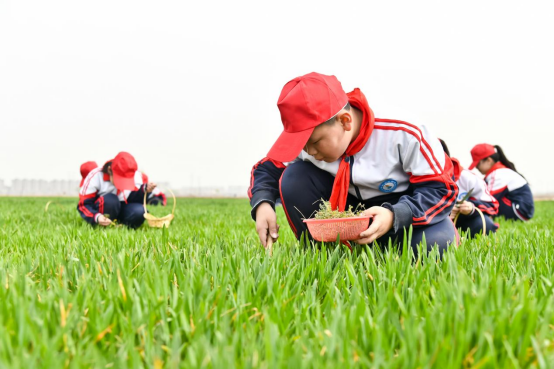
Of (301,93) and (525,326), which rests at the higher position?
(301,93)

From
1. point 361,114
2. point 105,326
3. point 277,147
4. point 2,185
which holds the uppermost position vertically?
point 361,114

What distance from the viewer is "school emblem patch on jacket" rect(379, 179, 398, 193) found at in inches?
85.0

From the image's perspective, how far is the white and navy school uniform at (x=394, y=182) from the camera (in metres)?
2.04

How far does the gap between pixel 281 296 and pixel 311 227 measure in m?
0.63

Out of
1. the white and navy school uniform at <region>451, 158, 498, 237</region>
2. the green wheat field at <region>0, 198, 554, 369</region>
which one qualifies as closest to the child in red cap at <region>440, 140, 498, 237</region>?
the white and navy school uniform at <region>451, 158, 498, 237</region>

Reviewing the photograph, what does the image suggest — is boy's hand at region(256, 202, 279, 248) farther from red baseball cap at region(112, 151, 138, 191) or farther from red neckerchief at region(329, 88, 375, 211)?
red baseball cap at region(112, 151, 138, 191)

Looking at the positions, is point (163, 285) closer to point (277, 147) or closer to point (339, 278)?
point (339, 278)

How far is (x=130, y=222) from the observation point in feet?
16.6

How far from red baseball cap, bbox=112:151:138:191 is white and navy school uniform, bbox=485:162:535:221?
13.9 ft

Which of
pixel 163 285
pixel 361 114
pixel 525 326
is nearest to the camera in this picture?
pixel 525 326

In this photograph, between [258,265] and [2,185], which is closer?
[258,265]

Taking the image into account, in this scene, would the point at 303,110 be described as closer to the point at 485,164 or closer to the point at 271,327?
the point at 271,327

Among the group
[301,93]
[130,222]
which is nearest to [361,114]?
[301,93]

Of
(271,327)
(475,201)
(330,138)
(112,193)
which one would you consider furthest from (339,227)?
(112,193)
